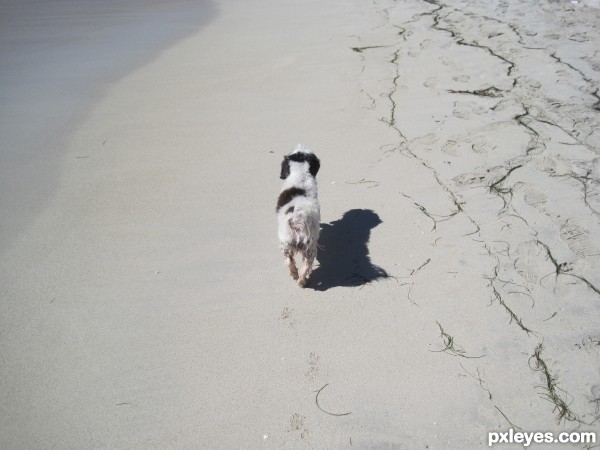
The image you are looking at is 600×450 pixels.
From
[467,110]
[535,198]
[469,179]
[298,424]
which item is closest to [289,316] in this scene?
[298,424]

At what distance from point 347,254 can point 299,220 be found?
0.71m

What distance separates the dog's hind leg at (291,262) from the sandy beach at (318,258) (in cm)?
10

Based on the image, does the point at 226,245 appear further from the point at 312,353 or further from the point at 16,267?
the point at 16,267

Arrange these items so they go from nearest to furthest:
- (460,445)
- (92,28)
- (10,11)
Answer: (460,445)
(92,28)
(10,11)

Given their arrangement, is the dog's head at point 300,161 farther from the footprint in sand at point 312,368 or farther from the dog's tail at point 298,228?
the footprint in sand at point 312,368

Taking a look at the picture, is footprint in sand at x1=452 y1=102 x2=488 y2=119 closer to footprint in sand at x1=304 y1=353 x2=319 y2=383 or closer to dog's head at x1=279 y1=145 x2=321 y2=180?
dog's head at x1=279 y1=145 x2=321 y2=180

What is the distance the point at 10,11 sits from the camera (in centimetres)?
956

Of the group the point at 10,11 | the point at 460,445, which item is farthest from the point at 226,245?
the point at 10,11

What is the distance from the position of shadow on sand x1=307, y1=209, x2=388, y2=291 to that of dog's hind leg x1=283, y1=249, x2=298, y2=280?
0.45ft

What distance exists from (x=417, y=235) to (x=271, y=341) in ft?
4.88

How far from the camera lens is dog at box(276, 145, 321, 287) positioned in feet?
9.36

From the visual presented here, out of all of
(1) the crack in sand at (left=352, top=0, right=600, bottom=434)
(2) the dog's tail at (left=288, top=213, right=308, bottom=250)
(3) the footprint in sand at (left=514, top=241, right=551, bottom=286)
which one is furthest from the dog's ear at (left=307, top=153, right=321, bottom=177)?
(3) the footprint in sand at (left=514, top=241, right=551, bottom=286)

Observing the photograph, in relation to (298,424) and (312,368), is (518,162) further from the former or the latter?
(298,424)

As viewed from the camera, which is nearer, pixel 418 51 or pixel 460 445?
pixel 460 445
